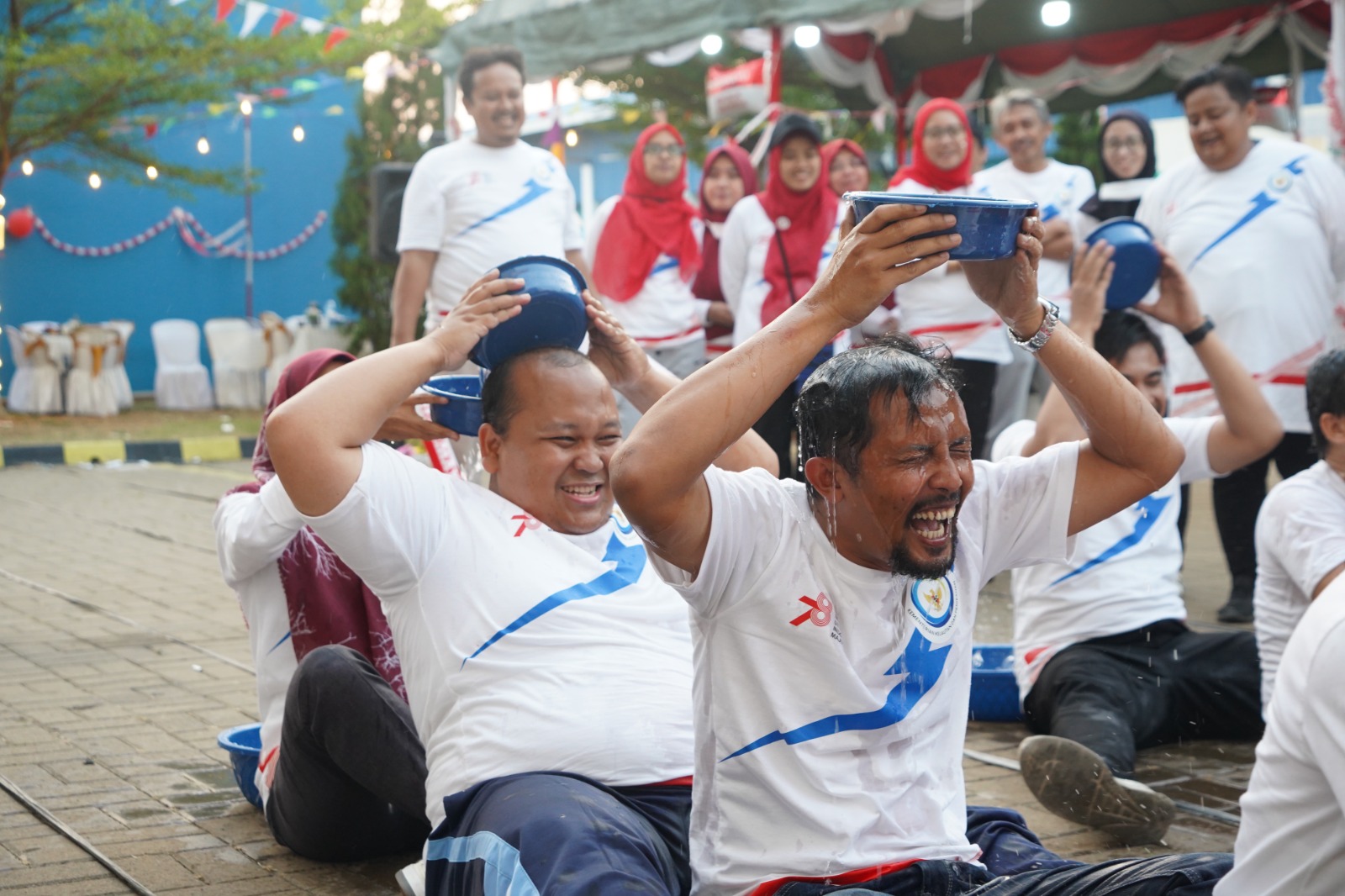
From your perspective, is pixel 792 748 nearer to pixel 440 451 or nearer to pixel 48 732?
pixel 440 451

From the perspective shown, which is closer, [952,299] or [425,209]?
[425,209]

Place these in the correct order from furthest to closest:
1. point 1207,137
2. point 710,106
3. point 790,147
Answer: point 710,106
point 790,147
point 1207,137

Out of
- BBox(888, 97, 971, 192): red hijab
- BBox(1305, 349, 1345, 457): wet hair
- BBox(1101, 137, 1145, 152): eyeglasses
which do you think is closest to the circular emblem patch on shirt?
BBox(1305, 349, 1345, 457): wet hair

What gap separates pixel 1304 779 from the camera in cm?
172

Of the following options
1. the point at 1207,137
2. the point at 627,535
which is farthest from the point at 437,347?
the point at 1207,137

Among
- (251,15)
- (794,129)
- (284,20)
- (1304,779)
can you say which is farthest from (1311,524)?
(251,15)

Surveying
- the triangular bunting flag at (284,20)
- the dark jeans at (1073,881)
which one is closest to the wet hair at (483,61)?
the dark jeans at (1073,881)

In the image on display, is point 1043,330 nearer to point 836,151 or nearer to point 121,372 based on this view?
point 836,151

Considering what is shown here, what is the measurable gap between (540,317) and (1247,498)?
401 centimetres

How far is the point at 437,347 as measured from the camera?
110 inches

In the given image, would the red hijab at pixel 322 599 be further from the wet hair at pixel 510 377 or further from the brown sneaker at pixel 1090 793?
the brown sneaker at pixel 1090 793

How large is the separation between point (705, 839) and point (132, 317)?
18.6 m

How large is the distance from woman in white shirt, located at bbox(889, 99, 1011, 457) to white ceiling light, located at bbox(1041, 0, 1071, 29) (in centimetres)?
424

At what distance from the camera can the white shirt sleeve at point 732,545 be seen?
2195 millimetres
